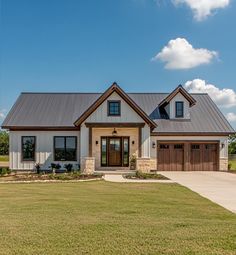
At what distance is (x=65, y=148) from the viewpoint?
25.5 metres

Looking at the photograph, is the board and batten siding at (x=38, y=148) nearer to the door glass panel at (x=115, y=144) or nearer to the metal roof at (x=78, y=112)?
the metal roof at (x=78, y=112)

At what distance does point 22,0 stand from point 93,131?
11.3 meters

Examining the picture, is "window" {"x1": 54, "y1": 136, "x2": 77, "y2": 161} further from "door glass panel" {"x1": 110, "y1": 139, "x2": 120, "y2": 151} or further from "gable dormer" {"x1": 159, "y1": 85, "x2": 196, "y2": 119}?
"gable dormer" {"x1": 159, "y1": 85, "x2": 196, "y2": 119}

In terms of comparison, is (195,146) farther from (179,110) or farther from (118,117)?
(118,117)

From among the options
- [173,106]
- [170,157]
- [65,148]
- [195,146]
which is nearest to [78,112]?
[65,148]

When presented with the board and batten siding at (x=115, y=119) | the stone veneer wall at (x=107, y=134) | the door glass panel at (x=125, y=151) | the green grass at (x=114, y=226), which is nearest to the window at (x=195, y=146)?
the board and batten siding at (x=115, y=119)

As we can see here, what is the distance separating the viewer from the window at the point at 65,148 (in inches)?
1000

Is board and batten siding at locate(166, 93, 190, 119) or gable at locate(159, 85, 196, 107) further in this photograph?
board and batten siding at locate(166, 93, 190, 119)

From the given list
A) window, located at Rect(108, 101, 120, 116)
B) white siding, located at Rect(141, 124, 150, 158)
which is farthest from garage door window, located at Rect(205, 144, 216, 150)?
window, located at Rect(108, 101, 120, 116)

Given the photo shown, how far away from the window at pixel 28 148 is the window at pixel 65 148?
5.94 feet

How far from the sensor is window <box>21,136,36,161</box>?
25344mm

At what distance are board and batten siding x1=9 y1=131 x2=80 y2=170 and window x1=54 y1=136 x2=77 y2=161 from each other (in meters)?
0.25

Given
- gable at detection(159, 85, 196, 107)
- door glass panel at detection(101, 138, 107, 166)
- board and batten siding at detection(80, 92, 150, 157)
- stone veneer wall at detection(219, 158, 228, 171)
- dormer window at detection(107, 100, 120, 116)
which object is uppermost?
gable at detection(159, 85, 196, 107)

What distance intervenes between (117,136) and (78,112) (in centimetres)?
468
